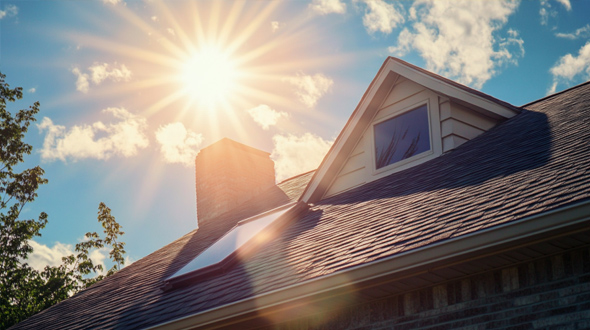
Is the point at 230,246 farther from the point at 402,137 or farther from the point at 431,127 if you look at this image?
the point at 431,127

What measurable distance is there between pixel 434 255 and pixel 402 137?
4818 mm

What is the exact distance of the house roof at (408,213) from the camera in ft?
17.1

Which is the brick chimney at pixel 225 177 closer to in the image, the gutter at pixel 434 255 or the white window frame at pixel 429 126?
the white window frame at pixel 429 126

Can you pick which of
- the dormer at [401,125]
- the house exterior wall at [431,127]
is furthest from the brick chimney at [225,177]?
the house exterior wall at [431,127]

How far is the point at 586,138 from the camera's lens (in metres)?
6.34

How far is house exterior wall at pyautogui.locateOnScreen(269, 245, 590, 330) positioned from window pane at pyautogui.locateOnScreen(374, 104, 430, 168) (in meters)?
4.17

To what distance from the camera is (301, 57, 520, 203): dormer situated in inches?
349

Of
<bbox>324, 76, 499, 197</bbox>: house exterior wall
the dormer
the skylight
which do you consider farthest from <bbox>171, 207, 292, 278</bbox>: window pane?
<bbox>324, 76, 499, 197</bbox>: house exterior wall

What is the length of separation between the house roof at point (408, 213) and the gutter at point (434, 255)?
0.09 m

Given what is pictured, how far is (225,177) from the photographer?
47.3ft

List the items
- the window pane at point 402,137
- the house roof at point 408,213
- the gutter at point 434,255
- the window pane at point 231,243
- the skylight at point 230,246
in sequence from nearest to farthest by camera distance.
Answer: the gutter at point 434,255
the house roof at point 408,213
the skylight at point 230,246
the window pane at point 231,243
the window pane at point 402,137

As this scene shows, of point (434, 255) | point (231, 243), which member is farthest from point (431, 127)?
point (434, 255)

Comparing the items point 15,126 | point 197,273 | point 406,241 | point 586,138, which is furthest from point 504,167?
point 15,126

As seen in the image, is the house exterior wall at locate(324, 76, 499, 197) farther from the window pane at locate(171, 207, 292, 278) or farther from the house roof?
the window pane at locate(171, 207, 292, 278)
